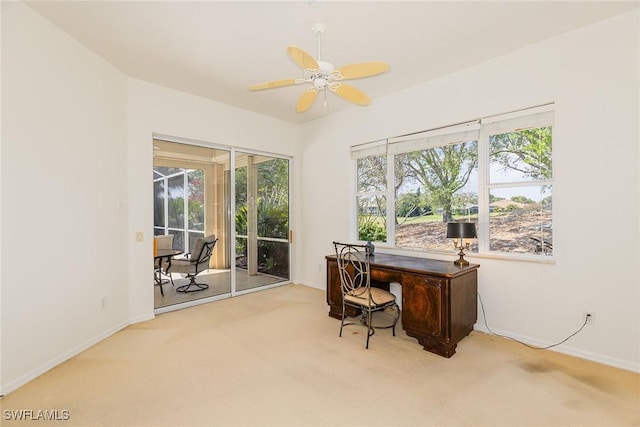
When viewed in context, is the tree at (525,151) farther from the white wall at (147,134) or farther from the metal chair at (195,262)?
the metal chair at (195,262)

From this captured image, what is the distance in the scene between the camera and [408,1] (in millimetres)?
2389

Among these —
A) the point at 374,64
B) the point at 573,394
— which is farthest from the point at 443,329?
the point at 374,64

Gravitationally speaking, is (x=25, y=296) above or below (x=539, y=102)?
below

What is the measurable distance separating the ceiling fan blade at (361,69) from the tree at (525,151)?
5.91 feet

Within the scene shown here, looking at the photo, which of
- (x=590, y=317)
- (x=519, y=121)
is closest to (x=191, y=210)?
(x=519, y=121)

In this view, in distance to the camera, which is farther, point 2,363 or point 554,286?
point 554,286

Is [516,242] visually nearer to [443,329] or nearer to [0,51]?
[443,329]

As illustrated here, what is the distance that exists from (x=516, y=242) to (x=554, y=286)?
0.53 m

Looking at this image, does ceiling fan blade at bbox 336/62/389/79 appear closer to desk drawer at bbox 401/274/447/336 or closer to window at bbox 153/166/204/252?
desk drawer at bbox 401/274/447/336

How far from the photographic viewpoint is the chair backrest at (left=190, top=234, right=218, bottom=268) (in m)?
4.55

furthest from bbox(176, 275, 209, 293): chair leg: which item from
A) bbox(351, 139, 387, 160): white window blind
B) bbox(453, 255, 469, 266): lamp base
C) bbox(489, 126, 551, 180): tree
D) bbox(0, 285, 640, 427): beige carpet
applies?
bbox(489, 126, 551, 180): tree

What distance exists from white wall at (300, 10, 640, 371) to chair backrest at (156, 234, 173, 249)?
3955mm

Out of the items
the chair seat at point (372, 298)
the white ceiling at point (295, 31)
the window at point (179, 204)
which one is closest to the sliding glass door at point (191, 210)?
the window at point (179, 204)

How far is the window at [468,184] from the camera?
313 centimetres
